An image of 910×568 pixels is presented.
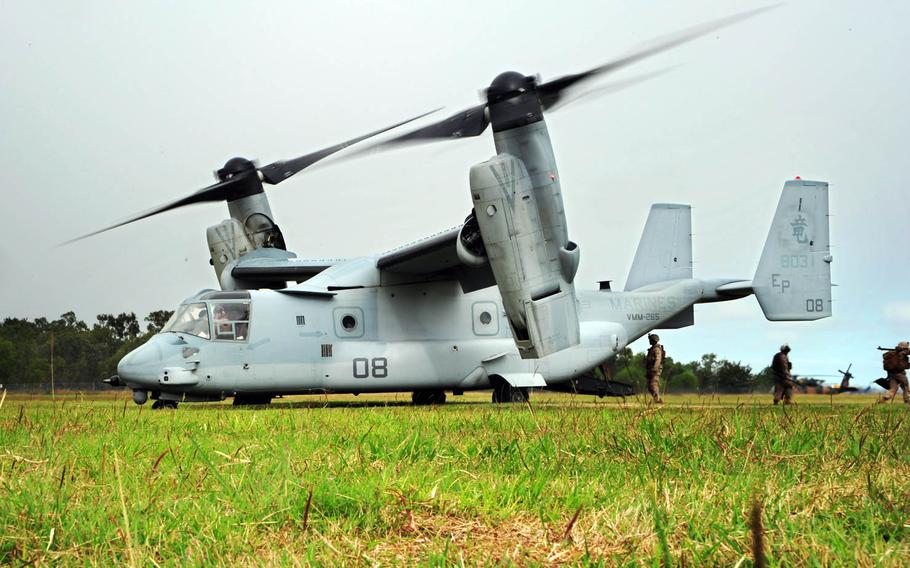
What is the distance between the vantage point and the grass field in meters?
2.08

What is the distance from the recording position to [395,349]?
15.0 metres

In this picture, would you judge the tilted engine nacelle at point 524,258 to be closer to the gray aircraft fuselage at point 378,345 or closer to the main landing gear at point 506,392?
the gray aircraft fuselage at point 378,345

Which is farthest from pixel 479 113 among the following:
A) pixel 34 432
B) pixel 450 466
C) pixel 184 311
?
pixel 450 466

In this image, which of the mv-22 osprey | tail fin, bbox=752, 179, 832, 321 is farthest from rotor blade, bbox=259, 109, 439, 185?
tail fin, bbox=752, 179, 832, 321

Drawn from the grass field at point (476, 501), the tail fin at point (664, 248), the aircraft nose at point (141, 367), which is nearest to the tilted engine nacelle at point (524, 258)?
the aircraft nose at point (141, 367)

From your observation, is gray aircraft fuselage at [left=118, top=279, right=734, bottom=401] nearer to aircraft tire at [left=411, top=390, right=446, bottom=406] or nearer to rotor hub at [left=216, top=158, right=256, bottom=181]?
aircraft tire at [left=411, top=390, right=446, bottom=406]

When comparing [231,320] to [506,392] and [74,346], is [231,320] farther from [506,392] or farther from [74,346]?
[74,346]

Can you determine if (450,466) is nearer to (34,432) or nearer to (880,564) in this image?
(880,564)

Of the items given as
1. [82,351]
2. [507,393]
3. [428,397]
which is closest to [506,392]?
[507,393]

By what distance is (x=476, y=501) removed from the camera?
8.81 ft

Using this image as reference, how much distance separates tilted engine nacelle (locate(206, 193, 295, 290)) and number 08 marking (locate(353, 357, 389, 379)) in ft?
11.7

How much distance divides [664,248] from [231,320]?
9792mm

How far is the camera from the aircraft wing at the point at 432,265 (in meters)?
14.2

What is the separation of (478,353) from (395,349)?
166 cm
